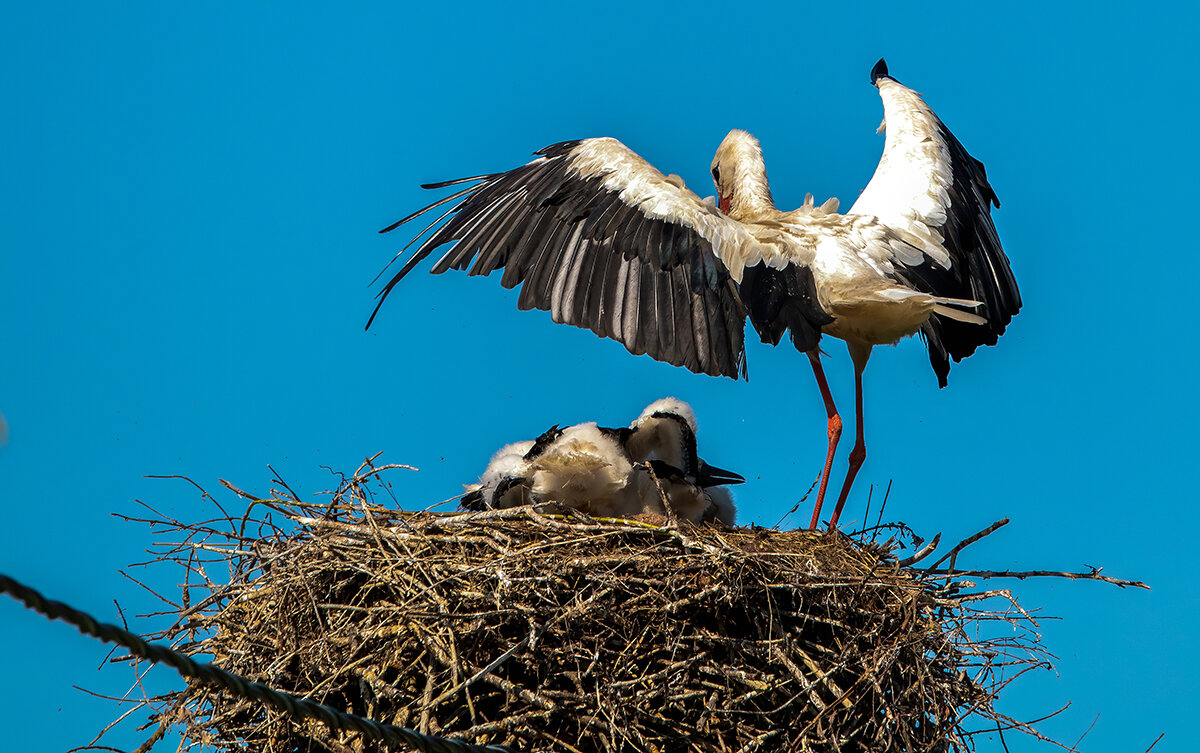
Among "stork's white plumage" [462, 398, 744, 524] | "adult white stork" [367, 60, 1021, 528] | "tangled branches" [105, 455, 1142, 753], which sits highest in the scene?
"adult white stork" [367, 60, 1021, 528]

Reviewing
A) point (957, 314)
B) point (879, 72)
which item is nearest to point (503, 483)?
point (957, 314)

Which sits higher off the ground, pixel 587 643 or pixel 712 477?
pixel 712 477

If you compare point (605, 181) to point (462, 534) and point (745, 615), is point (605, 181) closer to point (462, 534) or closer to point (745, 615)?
point (462, 534)

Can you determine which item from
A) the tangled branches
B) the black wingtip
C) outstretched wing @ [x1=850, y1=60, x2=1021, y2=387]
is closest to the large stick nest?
the tangled branches

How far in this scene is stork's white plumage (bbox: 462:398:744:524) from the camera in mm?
5875

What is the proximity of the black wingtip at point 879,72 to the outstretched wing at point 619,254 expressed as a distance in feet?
9.01

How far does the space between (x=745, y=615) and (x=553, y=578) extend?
30.3 inches

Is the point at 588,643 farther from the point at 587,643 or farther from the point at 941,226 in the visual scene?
the point at 941,226

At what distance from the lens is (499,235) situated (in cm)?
642

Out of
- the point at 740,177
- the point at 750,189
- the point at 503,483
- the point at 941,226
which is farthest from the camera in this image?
the point at 740,177

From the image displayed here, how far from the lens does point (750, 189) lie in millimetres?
7203

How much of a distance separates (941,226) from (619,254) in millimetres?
1950

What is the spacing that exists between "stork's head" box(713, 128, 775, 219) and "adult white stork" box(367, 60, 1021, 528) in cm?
8

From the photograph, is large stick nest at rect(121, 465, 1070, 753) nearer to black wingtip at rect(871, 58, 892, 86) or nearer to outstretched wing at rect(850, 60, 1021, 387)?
outstretched wing at rect(850, 60, 1021, 387)
